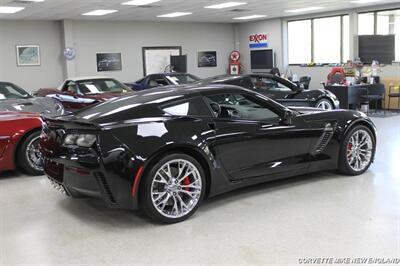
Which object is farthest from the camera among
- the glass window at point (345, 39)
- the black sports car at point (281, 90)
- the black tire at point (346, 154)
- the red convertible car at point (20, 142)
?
the glass window at point (345, 39)

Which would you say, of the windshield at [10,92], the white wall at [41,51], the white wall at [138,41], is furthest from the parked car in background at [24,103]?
the white wall at [138,41]

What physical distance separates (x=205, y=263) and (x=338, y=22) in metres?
14.6

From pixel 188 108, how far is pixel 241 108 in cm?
78

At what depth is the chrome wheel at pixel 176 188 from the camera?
380 cm

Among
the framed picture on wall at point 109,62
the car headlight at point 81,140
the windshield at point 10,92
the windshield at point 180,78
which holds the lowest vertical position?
the car headlight at point 81,140

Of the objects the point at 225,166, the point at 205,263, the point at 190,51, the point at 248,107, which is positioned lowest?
the point at 205,263

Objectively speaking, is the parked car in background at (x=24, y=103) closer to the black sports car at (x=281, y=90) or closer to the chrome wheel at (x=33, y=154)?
the chrome wheel at (x=33, y=154)

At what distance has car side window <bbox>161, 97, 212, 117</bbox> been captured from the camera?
4.10 metres

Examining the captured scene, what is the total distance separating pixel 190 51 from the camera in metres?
18.6

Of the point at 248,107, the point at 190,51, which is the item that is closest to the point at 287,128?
the point at 248,107

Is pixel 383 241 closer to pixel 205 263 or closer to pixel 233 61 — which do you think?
pixel 205 263

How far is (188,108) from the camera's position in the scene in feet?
13.7

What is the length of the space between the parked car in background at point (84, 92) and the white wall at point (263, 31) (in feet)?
29.4

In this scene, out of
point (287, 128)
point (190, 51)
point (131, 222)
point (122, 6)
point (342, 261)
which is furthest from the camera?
point (190, 51)
